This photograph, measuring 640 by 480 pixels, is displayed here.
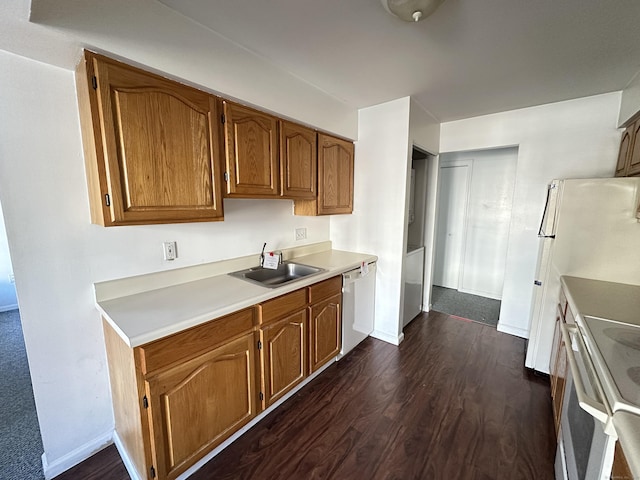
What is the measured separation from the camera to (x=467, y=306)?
3564 mm

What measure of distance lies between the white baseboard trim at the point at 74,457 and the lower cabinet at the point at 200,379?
0.36 ft

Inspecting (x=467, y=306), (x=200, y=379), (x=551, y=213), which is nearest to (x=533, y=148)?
(x=551, y=213)

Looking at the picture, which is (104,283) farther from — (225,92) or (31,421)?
(225,92)

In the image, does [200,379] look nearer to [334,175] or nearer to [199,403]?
[199,403]

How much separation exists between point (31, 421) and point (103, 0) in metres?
2.42

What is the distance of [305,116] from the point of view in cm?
207

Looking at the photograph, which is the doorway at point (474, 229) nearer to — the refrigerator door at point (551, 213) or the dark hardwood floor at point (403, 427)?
the dark hardwood floor at point (403, 427)

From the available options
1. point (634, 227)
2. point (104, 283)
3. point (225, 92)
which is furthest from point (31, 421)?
point (634, 227)

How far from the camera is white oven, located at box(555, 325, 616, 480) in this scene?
0.77 meters

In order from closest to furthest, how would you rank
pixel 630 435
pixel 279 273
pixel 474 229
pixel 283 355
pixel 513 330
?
1. pixel 630 435
2. pixel 283 355
3. pixel 279 273
4. pixel 513 330
5. pixel 474 229

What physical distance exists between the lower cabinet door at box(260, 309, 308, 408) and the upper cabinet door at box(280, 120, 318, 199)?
3.15 ft

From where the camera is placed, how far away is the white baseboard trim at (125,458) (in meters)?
1.35

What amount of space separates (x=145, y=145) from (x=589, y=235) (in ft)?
9.12

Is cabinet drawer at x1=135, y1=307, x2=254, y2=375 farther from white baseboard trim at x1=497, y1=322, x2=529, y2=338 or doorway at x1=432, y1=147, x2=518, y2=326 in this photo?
doorway at x1=432, y1=147, x2=518, y2=326
